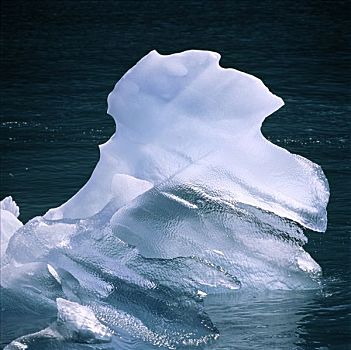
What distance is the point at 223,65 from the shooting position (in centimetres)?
1565

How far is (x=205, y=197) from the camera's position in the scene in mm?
6469

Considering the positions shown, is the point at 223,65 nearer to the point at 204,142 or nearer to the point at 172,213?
the point at 204,142

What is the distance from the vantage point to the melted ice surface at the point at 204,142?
6.54m

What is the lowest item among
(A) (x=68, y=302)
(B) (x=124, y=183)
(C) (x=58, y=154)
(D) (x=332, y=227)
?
(C) (x=58, y=154)

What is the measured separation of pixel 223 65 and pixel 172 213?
9433 mm

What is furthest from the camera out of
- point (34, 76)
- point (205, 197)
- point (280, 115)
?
point (34, 76)

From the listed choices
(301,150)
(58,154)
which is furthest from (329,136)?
(58,154)

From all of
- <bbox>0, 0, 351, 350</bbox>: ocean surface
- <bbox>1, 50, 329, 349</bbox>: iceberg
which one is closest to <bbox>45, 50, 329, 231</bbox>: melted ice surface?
<bbox>1, 50, 329, 349</bbox>: iceberg

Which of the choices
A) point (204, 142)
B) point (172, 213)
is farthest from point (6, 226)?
point (204, 142)

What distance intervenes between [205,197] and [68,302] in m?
0.96

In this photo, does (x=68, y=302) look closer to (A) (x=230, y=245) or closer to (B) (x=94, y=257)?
(B) (x=94, y=257)

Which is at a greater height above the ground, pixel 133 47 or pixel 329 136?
pixel 329 136

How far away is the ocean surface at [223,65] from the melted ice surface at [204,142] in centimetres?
59

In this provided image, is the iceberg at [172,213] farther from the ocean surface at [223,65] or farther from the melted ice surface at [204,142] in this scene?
the ocean surface at [223,65]
